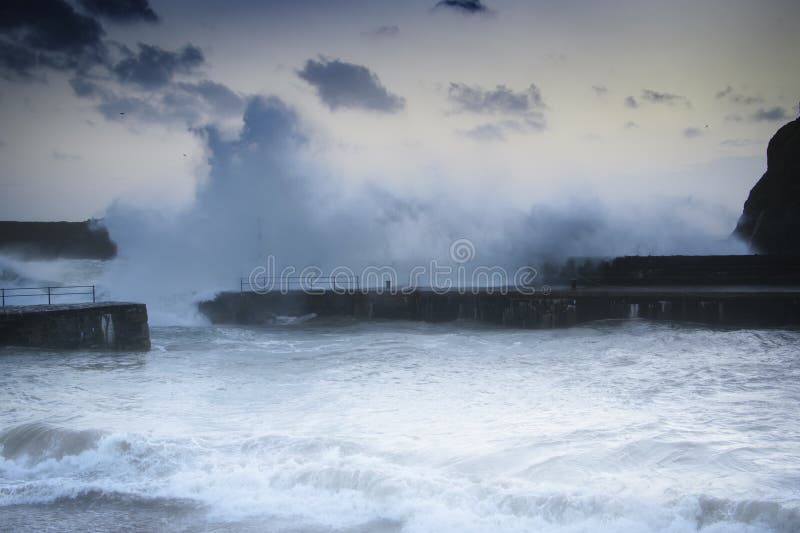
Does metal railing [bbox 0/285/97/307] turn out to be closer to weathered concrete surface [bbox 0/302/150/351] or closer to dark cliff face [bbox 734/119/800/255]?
weathered concrete surface [bbox 0/302/150/351]

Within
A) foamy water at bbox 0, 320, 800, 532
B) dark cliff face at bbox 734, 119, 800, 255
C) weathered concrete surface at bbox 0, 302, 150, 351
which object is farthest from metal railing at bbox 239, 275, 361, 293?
dark cliff face at bbox 734, 119, 800, 255

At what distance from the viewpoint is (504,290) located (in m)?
18.9

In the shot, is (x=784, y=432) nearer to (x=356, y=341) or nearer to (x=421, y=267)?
(x=356, y=341)

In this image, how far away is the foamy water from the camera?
187 inches

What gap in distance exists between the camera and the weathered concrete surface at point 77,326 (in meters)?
11.4

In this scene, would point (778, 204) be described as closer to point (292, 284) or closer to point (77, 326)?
point (292, 284)

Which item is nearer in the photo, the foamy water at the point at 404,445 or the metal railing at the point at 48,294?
the foamy water at the point at 404,445

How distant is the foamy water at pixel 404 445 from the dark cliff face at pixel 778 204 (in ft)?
77.4

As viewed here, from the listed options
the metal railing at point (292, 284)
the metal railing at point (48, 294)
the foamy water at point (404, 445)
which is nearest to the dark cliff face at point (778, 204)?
the metal railing at point (292, 284)

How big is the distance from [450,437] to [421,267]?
20031mm

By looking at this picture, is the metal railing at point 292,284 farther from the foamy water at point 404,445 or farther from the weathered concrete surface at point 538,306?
the foamy water at point 404,445

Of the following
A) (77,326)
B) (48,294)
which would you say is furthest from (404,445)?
(48,294)

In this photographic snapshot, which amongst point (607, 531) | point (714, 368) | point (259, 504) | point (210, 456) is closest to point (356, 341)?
point (714, 368)

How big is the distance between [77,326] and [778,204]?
3350 cm
